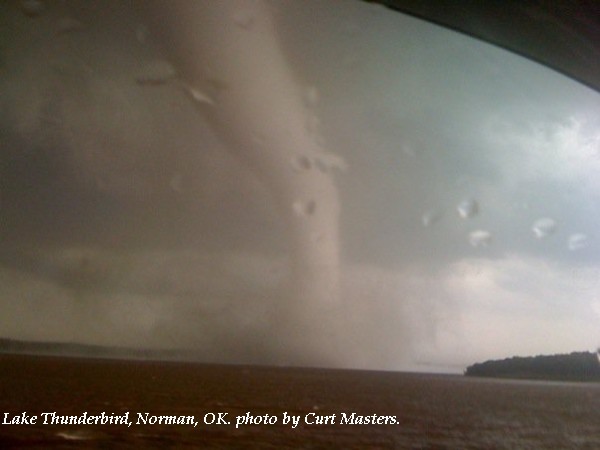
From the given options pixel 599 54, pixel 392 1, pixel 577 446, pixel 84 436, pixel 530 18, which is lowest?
pixel 577 446

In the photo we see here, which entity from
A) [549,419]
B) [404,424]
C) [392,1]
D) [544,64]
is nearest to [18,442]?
[392,1]

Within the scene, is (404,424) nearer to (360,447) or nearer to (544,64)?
(360,447)

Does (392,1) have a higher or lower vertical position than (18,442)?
higher

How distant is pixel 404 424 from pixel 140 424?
45.6 ft

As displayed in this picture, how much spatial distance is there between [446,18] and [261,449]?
45.0 feet

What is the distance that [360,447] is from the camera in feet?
64.4

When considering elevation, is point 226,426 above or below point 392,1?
below

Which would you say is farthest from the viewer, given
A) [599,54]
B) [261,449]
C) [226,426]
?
[226,426]

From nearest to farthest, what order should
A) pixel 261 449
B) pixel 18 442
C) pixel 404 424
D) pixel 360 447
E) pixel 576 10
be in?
pixel 576 10 → pixel 18 442 → pixel 261 449 → pixel 360 447 → pixel 404 424

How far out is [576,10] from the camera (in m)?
7.84

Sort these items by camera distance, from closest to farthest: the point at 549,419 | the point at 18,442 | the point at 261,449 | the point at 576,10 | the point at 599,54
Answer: the point at 576,10 < the point at 599,54 < the point at 18,442 < the point at 261,449 < the point at 549,419

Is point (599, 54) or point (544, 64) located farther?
point (544, 64)

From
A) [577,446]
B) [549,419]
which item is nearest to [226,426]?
[577,446]

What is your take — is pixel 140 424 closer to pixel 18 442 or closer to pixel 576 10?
pixel 18 442
